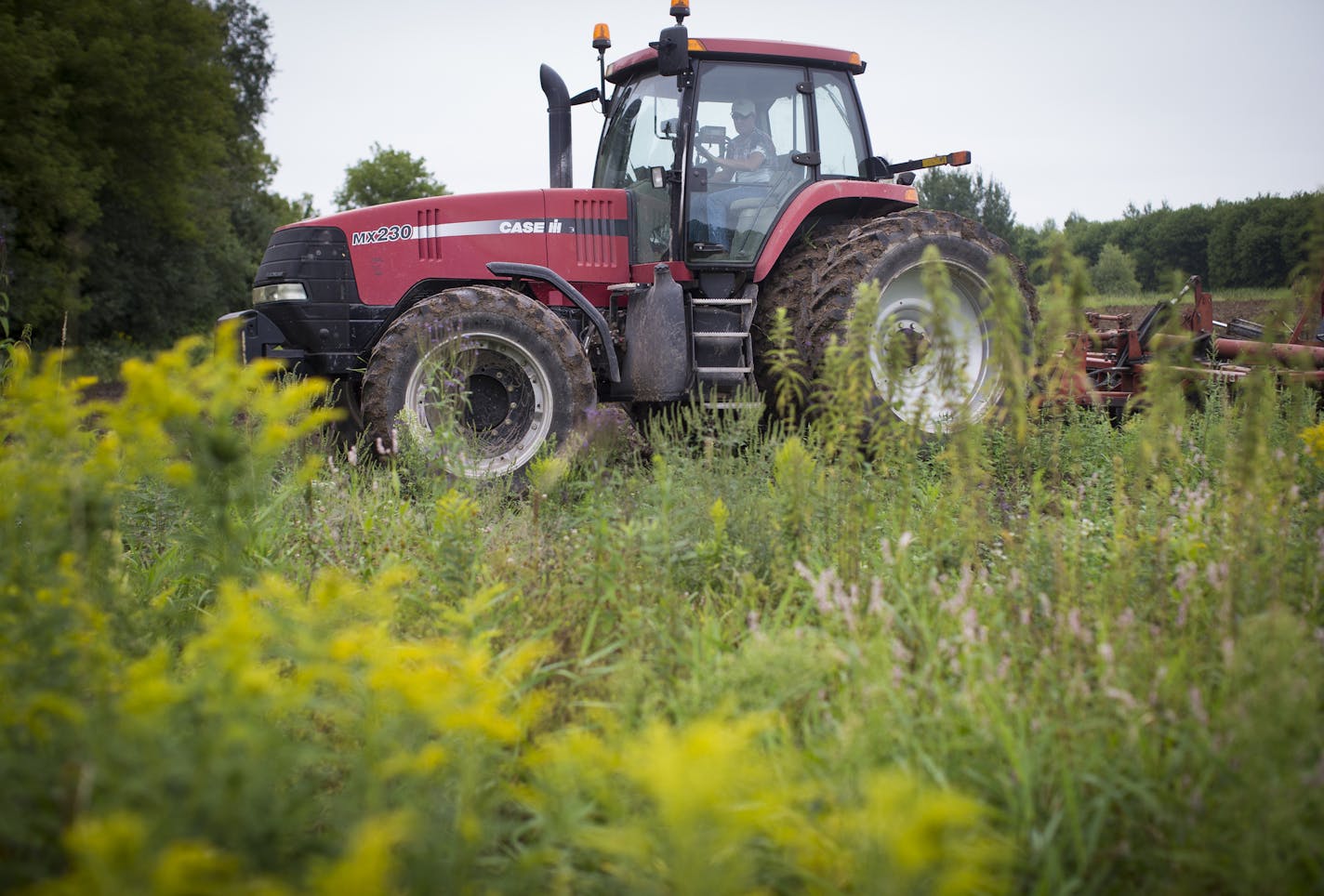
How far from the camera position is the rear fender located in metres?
5.75

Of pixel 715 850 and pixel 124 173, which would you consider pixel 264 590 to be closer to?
pixel 715 850

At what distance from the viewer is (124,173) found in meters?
22.5

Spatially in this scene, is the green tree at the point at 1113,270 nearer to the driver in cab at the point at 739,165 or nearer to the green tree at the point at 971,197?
the green tree at the point at 971,197

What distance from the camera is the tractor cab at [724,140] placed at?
5.79 meters

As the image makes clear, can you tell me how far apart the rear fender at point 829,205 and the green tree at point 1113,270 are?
116ft

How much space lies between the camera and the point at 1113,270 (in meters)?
A: 42.6

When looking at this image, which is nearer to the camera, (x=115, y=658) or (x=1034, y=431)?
(x=115, y=658)

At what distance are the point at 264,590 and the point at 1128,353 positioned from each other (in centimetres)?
671

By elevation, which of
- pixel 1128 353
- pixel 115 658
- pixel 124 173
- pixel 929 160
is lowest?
pixel 115 658

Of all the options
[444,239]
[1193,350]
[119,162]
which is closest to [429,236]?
[444,239]

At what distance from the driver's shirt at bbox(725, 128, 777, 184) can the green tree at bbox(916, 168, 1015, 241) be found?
1796 inches

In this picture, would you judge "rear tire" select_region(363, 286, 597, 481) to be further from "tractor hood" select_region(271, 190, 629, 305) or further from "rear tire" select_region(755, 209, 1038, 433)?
"rear tire" select_region(755, 209, 1038, 433)

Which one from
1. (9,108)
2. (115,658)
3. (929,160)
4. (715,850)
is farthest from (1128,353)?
(9,108)

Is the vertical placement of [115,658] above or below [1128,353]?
below
